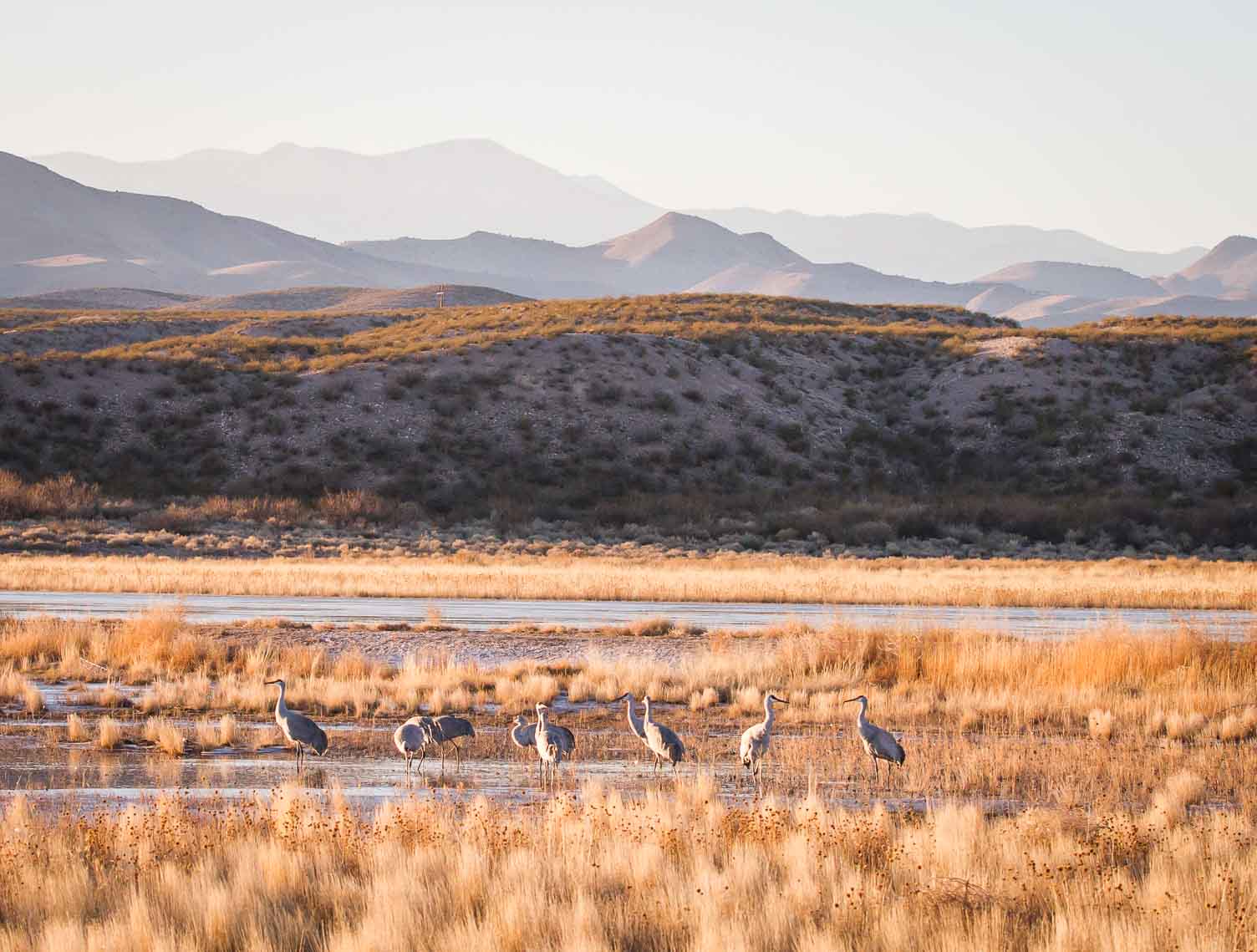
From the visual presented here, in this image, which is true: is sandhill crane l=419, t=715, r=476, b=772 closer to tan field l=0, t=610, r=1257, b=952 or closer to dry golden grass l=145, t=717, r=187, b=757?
tan field l=0, t=610, r=1257, b=952

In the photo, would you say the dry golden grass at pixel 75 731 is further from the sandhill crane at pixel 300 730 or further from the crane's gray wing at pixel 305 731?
the crane's gray wing at pixel 305 731

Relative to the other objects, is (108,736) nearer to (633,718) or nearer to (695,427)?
(633,718)

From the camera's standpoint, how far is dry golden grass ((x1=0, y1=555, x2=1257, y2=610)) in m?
36.6

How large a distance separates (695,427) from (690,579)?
111 feet

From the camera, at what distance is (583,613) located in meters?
32.9

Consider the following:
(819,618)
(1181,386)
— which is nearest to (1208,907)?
(819,618)

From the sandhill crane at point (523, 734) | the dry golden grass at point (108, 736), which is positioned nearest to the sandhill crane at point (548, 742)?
the sandhill crane at point (523, 734)

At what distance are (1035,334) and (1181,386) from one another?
11150 mm

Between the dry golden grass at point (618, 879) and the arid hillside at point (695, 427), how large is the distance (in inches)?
1818

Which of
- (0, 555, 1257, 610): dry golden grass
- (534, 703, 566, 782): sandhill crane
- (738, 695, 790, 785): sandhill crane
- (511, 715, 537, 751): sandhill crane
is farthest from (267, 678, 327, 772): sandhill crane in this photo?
(0, 555, 1257, 610): dry golden grass

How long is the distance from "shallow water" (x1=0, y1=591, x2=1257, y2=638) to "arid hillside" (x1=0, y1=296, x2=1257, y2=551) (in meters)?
23.6

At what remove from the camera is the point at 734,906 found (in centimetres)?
922

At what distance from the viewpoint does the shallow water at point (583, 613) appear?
29.1 m

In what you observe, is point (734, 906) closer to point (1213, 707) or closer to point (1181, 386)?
point (1213, 707)
